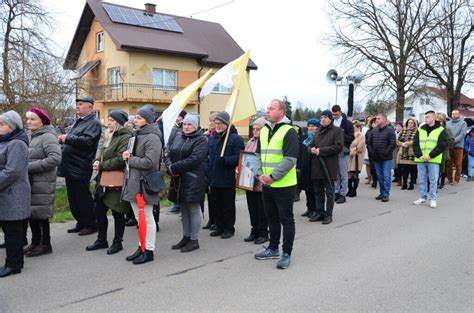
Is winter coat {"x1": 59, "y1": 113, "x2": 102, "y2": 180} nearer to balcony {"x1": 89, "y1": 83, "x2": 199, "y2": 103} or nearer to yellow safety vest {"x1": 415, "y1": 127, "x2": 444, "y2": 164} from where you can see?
yellow safety vest {"x1": 415, "y1": 127, "x2": 444, "y2": 164}

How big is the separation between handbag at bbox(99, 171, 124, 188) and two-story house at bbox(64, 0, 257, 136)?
24862 millimetres

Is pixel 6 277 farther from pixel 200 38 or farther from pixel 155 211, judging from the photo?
pixel 200 38

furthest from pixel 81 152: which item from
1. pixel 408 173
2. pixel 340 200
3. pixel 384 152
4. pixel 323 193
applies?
pixel 408 173

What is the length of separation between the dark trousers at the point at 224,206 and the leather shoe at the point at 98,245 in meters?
1.70

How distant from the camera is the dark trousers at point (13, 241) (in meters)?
4.74

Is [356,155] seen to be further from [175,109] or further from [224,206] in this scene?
[175,109]

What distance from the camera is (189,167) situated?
553 centimetres

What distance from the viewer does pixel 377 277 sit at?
15.8ft

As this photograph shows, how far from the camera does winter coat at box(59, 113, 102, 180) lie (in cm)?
616

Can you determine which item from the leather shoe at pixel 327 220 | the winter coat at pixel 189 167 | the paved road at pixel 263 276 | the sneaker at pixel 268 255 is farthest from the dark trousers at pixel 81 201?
the leather shoe at pixel 327 220

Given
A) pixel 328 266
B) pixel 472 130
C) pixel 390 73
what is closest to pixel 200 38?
pixel 390 73

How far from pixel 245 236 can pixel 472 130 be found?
9558 mm

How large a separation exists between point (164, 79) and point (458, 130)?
23.8 metres

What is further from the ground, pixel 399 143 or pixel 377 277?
pixel 399 143
